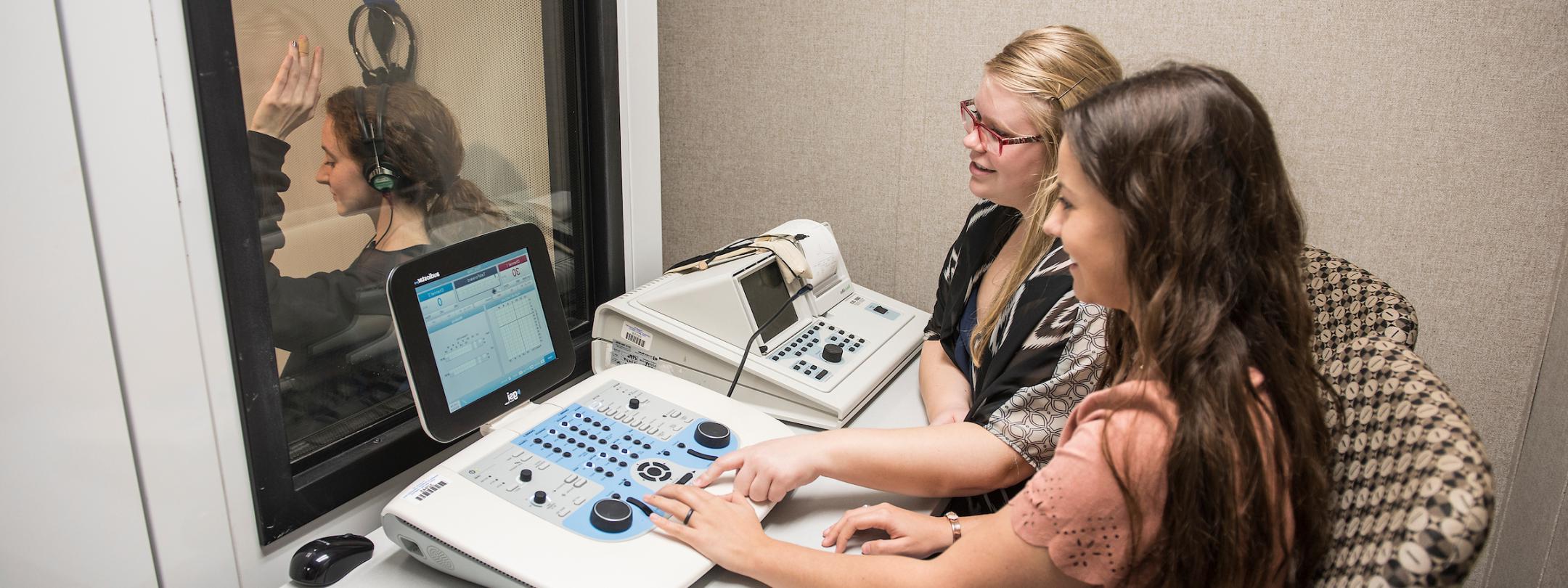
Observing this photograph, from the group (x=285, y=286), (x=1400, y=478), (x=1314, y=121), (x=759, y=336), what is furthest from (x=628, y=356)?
(x=1314, y=121)

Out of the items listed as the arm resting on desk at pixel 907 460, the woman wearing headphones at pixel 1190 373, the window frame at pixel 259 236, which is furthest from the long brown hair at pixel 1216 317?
the window frame at pixel 259 236

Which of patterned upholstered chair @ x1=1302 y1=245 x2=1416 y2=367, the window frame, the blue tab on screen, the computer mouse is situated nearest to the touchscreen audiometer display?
the window frame

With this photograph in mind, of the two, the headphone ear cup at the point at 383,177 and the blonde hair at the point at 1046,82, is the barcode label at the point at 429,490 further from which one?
the blonde hair at the point at 1046,82

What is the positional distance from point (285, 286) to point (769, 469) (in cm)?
60

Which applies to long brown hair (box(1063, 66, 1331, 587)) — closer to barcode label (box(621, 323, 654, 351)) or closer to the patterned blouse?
the patterned blouse

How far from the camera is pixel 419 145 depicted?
126 centimetres

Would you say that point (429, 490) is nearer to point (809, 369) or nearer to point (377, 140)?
point (377, 140)

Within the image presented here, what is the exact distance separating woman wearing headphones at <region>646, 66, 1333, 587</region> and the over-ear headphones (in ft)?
2.80

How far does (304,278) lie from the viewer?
1.09m

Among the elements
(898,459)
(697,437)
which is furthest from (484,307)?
(898,459)

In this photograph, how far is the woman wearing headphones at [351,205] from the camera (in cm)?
102

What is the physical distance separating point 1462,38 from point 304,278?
5.93 feet

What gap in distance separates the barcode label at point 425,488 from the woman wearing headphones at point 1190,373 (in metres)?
0.61

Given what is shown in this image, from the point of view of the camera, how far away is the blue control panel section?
1.01 metres
